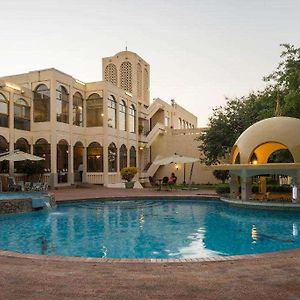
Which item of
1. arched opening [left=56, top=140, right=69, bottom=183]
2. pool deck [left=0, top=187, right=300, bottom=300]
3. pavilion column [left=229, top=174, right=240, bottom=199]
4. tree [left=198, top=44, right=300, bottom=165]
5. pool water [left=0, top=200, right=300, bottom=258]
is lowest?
pool water [left=0, top=200, right=300, bottom=258]

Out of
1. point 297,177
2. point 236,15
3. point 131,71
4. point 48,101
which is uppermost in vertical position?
point 131,71

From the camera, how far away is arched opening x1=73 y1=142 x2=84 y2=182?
31.4 metres

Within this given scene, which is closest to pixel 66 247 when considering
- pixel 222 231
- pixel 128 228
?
pixel 128 228

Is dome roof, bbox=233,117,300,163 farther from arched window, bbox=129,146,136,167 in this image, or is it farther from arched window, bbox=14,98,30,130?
arched window, bbox=129,146,136,167

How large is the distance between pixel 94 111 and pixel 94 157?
13.0ft

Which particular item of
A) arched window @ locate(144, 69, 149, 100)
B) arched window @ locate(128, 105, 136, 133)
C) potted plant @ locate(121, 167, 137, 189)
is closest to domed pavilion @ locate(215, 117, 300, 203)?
potted plant @ locate(121, 167, 137, 189)

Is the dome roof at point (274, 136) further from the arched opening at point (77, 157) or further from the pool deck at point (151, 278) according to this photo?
the arched opening at point (77, 157)

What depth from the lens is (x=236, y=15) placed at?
17531mm

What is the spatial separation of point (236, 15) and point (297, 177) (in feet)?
27.2

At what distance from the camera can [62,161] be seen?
96.7 feet

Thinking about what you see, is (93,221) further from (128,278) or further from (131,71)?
(131,71)

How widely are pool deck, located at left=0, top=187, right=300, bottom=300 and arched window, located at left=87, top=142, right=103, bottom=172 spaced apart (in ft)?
79.4

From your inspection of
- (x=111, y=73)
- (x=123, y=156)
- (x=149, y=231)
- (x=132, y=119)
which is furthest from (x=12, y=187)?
(x=111, y=73)

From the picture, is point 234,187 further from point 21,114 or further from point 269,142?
point 21,114
